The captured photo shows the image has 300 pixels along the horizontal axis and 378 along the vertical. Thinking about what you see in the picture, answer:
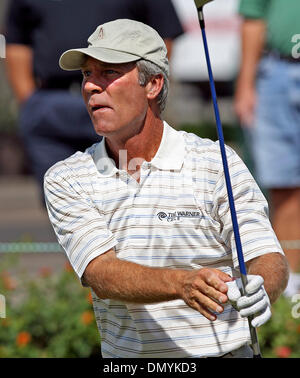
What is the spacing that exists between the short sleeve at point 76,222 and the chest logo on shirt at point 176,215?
6.6 inches

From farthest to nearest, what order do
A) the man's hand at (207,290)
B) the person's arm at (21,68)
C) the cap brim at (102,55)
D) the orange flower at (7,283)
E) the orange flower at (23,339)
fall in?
the person's arm at (21,68) → the orange flower at (7,283) → the orange flower at (23,339) → the cap brim at (102,55) → the man's hand at (207,290)

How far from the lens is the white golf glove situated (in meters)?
2.92

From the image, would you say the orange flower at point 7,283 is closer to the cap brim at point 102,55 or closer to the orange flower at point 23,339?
the orange flower at point 23,339

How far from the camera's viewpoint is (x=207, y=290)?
9.44 feet

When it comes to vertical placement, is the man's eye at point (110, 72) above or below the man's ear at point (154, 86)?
above

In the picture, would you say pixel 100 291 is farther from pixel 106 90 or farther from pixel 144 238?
pixel 106 90

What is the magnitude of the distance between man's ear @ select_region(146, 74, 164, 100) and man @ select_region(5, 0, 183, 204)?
1.95m

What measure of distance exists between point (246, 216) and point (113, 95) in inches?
22.5

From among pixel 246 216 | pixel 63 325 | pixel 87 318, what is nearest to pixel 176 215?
pixel 246 216

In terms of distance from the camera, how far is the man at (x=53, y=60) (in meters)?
5.42

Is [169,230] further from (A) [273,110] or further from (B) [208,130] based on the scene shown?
(B) [208,130]

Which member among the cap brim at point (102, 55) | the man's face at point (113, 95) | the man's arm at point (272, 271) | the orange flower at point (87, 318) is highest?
the cap brim at point (102, 55)

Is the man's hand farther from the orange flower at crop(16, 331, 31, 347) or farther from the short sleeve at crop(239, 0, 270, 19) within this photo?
the short sleeve at crop(239, 0, 270, 19)

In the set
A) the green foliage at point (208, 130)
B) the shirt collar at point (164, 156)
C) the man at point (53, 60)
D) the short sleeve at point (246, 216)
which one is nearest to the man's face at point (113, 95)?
the shirt collar at point (164, 156)
